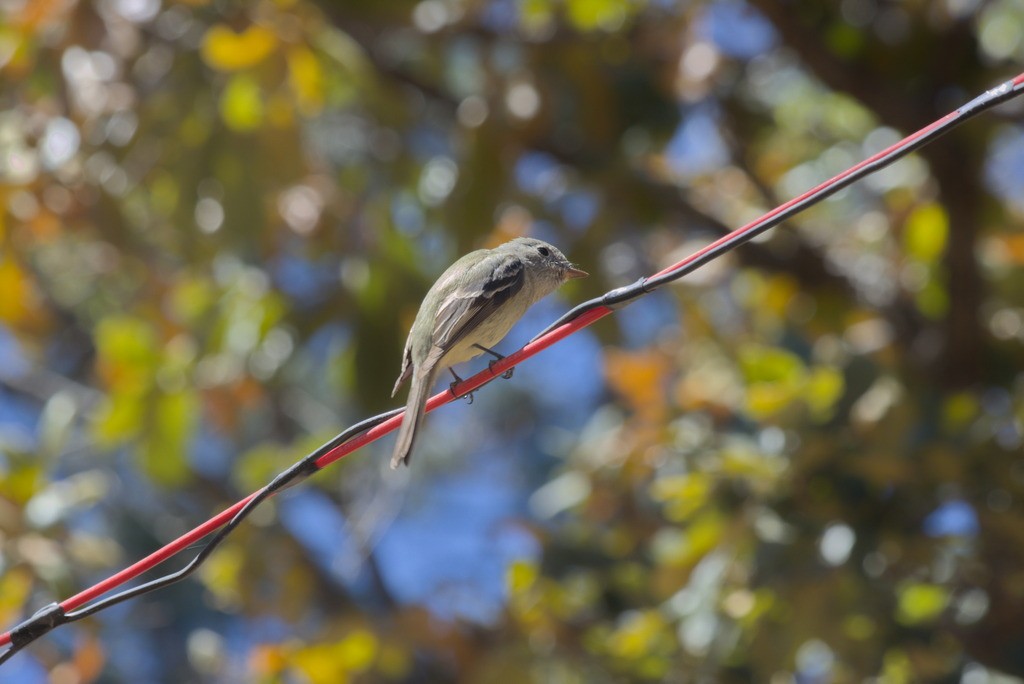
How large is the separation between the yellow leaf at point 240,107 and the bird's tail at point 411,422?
2207 mm

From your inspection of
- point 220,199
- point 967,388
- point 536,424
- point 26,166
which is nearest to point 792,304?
point 967,388

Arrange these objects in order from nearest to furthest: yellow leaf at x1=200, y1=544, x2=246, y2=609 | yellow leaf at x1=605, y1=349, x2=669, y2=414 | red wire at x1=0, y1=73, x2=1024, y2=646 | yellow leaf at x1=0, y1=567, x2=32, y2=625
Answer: red wire at x1=0, y1=73, x2=1024, y2=646 < yellow leaf at x1=0, y1=567, x2=32, y2=625 < yellow leaf at x1=605, y1=349, x2=669, y2=414 < yellow leaf at x1=200, y1=544, x2=246, y2=609

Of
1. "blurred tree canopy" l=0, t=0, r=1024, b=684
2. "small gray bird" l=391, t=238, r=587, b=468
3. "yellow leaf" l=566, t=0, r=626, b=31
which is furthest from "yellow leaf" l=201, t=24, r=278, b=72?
"small gray bird" l=391, t=238, r=587, b=468

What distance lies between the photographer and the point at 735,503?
4.57 meters

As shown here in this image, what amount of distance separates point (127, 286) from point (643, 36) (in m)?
3.55

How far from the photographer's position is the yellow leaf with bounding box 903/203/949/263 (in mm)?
5391

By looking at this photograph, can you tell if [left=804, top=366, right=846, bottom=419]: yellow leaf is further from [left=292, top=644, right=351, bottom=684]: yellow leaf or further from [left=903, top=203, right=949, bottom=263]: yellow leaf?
[left=292, top=644, right=351, bottom=684]: yellow leaf

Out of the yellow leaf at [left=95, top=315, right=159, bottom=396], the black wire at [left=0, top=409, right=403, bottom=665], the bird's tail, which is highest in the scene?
the black wire at [left=0, top=409, right=403, bottom=665]

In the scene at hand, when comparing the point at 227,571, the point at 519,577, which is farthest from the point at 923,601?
the point at 227,571

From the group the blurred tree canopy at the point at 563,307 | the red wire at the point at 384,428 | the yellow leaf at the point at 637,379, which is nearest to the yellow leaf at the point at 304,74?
the blurred tree canopy at the point at 563,307

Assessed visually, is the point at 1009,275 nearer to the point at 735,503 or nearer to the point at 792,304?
the point at 792,304

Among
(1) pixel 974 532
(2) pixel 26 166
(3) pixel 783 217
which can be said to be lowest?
(1) pixel 974 532

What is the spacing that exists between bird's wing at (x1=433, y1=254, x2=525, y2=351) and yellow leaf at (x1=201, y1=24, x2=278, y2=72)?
1.69 m

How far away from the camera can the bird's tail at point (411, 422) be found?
2408 mm
